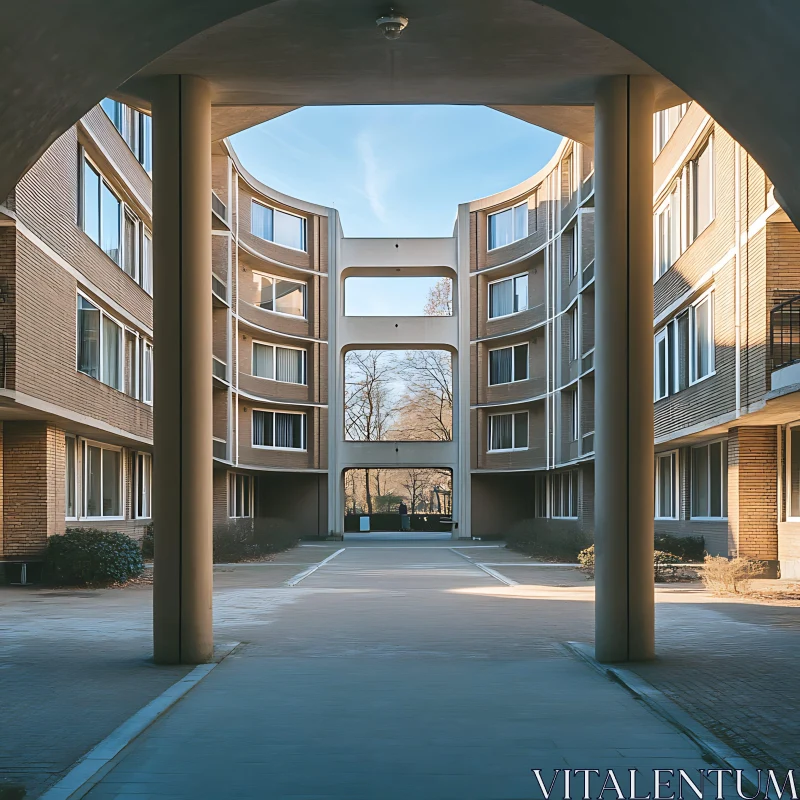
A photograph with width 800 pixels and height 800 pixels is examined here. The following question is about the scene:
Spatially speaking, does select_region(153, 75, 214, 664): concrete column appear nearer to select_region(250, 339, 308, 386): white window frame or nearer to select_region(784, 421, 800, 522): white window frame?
select_region(784, 421, 800, 522): white window frame

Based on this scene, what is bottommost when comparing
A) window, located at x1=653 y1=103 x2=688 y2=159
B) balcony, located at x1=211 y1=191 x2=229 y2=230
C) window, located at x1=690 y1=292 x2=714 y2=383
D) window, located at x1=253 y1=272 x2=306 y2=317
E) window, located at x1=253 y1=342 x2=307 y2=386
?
window, located at x1=690 y1=292 x2=714 y2=383

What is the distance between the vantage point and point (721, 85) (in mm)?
4812

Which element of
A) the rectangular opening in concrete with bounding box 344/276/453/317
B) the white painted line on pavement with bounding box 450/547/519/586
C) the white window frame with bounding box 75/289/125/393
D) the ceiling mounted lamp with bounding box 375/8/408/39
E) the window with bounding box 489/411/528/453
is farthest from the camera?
the rectangular opening in concrete with bounding box 344/276/453/317

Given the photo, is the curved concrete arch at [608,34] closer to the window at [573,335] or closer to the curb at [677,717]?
the curb at [677,717]

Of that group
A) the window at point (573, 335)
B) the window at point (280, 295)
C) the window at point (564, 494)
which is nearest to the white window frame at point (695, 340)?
the window at point (573, 335)

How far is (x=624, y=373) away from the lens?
10.6 m

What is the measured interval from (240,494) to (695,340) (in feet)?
88.3

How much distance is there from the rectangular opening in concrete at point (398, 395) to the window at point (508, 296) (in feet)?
58.7

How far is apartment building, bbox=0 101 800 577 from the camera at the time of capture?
21.6 metres

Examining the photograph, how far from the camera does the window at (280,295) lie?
49031mm

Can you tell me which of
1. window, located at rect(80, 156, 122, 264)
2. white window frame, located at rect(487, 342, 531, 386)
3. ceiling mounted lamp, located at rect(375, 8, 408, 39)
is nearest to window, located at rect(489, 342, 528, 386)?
white window frame, located at rect(487, 342, 531, 386)

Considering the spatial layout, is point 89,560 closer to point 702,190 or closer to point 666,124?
point 702,190

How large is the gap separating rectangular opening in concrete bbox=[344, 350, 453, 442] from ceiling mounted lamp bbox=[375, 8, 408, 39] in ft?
196

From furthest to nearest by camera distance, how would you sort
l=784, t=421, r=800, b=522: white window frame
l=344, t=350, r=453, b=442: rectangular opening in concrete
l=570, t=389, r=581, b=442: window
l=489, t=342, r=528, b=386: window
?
l=344, t=350, r=453, b=442: rectangular opening in concrete < l=489, t=342, r=528, b=386: window < l=570, t=389, r=581, b=442: window < l=784, t=421, r=800, b=522: white window frame
